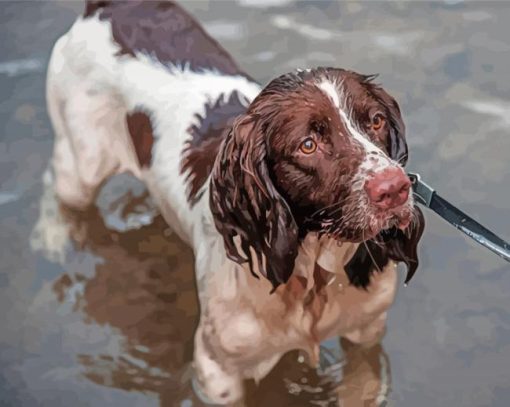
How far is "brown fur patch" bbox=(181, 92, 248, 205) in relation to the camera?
3.13 m

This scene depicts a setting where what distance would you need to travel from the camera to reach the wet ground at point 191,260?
3.59 m

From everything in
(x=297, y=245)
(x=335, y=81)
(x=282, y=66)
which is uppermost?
(x=335, y=81)

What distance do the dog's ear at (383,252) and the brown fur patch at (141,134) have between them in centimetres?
92

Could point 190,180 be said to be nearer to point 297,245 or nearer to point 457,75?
point 297,245

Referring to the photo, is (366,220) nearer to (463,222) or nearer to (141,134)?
(463,222)

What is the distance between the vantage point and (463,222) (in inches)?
109

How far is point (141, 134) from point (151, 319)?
86 cm

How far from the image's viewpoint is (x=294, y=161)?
249 cm

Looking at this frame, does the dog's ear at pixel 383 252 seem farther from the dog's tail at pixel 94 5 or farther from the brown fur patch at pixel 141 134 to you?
the dog's tail at pixel 94 5

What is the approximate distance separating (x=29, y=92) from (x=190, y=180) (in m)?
2.18

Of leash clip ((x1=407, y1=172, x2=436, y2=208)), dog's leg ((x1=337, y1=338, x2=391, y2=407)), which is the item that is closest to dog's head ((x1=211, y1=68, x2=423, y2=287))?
leash clip ((x1=407, y1=172, x2=436, y2=208))

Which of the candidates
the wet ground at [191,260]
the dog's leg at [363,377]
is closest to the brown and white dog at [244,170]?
the dog's leg at [363,377]

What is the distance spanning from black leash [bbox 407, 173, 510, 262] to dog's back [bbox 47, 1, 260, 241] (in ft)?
2.29

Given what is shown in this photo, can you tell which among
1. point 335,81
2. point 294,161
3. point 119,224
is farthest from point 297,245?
point 119,224
